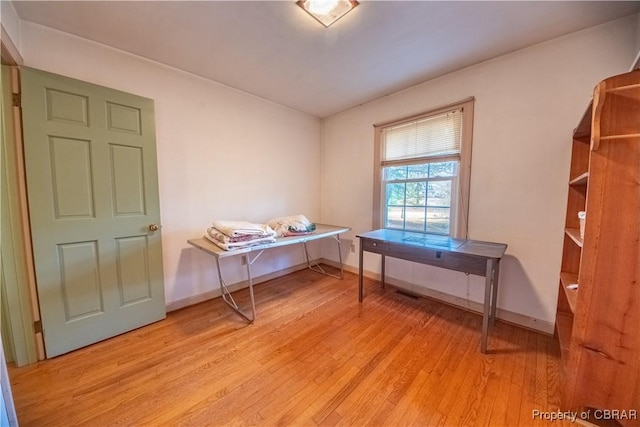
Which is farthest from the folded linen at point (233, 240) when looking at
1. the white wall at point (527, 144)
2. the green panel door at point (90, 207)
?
the white wall at point (527, 144)

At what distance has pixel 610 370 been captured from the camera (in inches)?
46.5

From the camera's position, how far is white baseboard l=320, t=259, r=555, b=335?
202 cm

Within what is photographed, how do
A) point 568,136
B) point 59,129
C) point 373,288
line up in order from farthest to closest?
point 373,288 → point 568,136 → point 59,129

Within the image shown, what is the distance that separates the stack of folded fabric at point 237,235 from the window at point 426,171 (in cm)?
154

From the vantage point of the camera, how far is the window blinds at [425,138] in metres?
2.42

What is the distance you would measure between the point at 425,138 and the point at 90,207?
3.17m

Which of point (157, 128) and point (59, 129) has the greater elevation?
point (157, 128)

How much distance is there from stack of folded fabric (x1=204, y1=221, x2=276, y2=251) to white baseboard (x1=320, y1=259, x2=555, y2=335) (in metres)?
1.66

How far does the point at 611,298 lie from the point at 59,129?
137 inches

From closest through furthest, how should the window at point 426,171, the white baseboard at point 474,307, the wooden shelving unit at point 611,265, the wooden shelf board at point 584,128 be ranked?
the wooden shelving unit at point 611,265 → the wooden shelf board at point 584,128 → the white baseboard at point 474,307 → the window at point 426,171

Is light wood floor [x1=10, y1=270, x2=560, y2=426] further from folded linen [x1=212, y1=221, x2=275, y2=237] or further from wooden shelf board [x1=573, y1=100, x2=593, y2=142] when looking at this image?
wooden shelf board [x1=573, y1=100, x2=593, y2=142]

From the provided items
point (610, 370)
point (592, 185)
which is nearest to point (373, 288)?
point (610, 370)

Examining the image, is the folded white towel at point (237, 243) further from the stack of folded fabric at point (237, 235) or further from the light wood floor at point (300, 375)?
the light wood floor at point (300, 375)

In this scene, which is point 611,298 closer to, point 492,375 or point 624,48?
point 492,375
